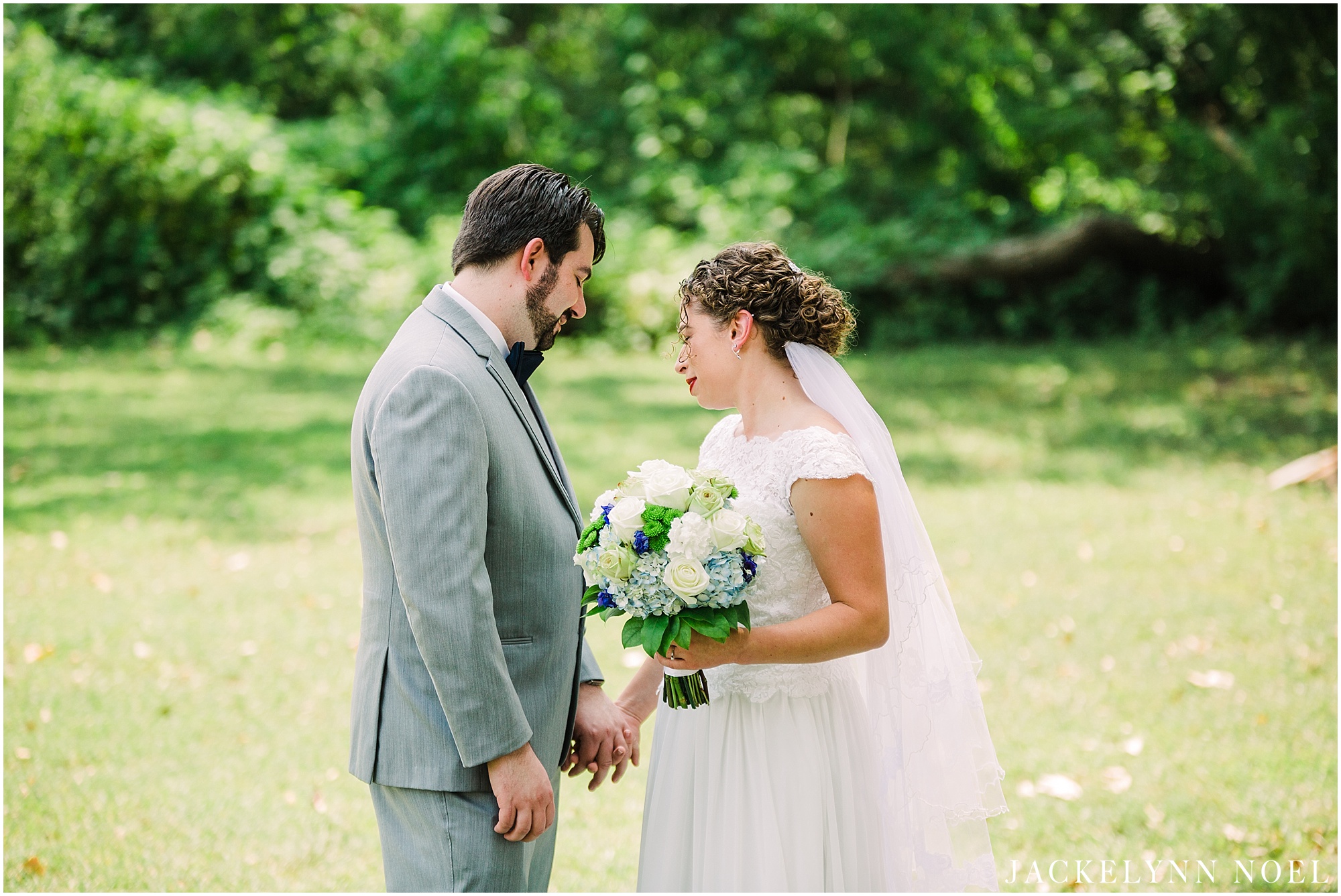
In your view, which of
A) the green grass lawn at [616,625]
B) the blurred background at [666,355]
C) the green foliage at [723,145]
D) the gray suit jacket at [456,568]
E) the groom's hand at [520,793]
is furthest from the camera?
the green foliage at [723,145]

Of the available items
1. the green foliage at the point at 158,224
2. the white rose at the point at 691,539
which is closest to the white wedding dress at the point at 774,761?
the white rose at the point at 691,539

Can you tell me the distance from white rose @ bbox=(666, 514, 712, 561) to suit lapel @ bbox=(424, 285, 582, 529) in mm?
405

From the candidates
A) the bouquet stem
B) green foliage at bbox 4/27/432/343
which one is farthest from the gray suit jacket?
green foliage at bbox 4/27/432/343

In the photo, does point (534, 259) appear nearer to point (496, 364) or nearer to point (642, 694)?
point (496, 364)

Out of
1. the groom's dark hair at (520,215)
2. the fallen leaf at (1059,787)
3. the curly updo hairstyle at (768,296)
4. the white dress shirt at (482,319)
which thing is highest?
the groom's dark hair at (520,215)

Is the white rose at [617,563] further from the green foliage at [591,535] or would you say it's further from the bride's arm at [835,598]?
the bride's arm at [835,598]

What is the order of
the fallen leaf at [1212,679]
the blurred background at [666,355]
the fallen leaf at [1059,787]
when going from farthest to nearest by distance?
1. the fallen leaf at [1212,679]
2. the blurred background at [666,355]
3. the fallen leaf at [1059,787]

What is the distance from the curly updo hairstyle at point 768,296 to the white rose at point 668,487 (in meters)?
0.52

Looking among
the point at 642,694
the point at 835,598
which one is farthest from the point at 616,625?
the point at 835,598

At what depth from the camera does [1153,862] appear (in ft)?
12.9

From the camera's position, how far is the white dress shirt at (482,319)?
2.51 meters

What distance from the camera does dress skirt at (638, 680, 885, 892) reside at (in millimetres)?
2639

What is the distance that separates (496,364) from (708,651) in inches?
32.7

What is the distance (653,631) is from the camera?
2.37 m
